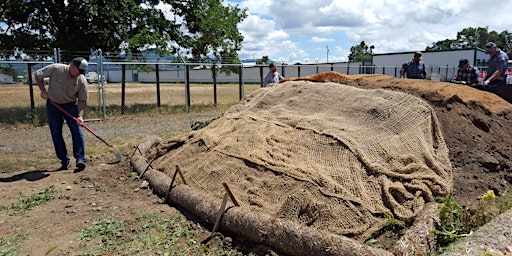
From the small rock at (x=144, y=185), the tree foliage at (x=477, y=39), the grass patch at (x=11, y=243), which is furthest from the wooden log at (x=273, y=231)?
the tree foliage at (x=477, y=39)

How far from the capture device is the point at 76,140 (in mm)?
6652

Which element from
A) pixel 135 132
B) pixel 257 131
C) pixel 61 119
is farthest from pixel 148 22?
pixel 257 131

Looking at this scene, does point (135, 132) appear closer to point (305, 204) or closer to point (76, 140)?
point (76, 140)

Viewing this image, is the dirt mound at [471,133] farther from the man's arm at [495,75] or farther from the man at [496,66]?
the man at [496,66]

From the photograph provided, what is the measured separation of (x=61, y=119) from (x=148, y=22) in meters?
9.71

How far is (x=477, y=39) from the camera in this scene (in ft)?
245

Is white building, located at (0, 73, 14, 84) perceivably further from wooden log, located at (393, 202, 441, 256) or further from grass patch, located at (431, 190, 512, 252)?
grass patch, located at (431, 190, 512, 252)

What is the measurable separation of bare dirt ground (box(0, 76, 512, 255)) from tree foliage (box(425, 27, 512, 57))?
6970 centimetres

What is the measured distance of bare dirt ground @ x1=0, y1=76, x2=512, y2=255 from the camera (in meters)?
4.30

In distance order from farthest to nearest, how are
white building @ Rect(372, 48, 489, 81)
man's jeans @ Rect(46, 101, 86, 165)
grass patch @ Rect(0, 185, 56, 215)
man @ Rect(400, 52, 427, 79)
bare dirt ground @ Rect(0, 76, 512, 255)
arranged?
white building @ Rect(372, 48, 489, 81) < man @ Rect(400, 52, 427, 79) < man's jeans @ Rect(46, 101, 86, 165) < grass patch @ Rect(0, 185, 56, 215) < bare dirt ground @ Rect(0, 76, 512, 255)

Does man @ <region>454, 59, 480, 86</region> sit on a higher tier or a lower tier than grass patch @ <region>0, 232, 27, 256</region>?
higher

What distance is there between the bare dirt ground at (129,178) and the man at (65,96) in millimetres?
369

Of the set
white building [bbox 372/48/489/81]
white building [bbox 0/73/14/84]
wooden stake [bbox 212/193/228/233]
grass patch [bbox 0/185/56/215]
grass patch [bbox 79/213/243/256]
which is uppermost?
white building [bbox 372/48/489/81]

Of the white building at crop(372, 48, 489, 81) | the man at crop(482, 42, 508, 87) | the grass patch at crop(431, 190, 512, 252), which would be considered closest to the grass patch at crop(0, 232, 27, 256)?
the grass patch at crop(431, 190, 512, 252)
